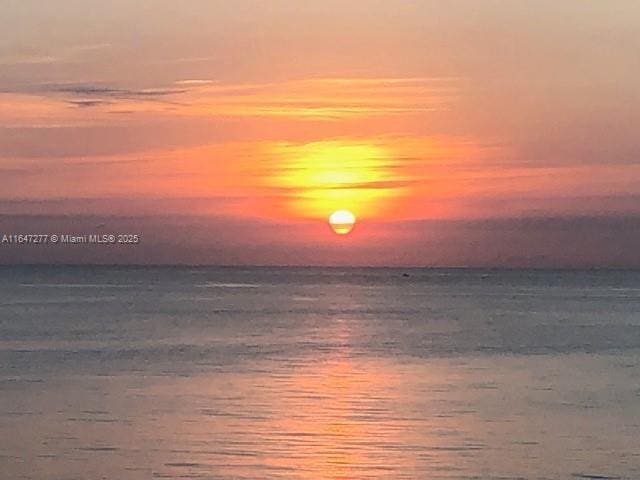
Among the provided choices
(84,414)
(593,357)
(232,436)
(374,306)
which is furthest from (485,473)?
(374,306)

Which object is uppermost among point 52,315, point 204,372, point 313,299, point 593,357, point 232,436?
point 313,299

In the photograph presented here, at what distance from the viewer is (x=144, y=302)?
70.2 metres

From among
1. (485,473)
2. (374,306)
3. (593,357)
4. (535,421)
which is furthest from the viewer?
(374,306)

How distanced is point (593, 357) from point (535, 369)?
4518 mm

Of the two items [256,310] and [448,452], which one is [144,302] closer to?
[256,310]

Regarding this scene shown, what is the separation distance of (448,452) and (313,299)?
60.7 m

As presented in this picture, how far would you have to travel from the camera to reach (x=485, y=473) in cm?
1573

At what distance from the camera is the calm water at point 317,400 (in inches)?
640

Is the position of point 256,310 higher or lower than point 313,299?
lower

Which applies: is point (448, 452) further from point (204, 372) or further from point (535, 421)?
point (204, 372)

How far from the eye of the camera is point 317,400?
74.4ft

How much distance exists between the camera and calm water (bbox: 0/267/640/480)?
1627cm

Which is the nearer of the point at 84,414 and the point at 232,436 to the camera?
the point at 232,436

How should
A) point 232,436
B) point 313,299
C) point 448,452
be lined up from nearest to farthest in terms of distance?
1. point 448,452
2. point 232,436
3. point 313,299
